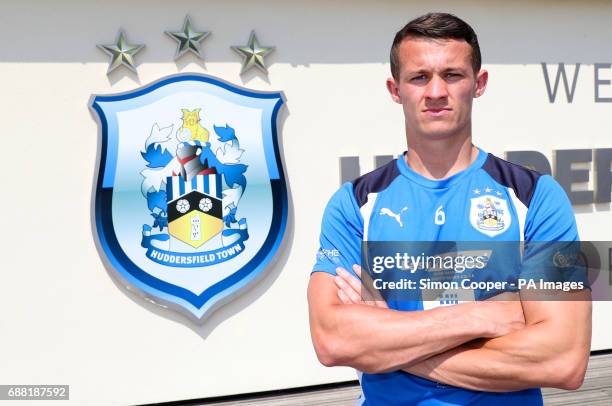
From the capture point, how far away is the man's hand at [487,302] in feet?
4.81

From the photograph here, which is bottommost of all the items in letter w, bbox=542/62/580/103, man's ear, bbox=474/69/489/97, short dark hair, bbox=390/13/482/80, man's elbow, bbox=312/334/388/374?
man's elbow, bbox=312/334/388/374

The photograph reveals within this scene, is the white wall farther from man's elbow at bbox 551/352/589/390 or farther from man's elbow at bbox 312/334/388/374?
man's elbow at bbox 551/352/589/390

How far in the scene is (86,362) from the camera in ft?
12.0

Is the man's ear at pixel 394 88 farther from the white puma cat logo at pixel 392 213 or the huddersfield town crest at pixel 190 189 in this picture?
the huddersfield town crest at pixel 190 189

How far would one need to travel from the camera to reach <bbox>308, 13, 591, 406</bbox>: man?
56.4 inches

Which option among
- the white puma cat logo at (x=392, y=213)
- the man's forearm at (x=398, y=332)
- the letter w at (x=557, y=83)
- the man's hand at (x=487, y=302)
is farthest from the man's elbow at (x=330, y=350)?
the letter w at (x=557, y=83)

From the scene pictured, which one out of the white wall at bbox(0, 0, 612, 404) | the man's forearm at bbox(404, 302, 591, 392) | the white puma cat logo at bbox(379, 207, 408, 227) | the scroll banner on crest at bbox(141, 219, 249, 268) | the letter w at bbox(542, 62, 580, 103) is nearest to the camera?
the man's forearm at bbox(404, 302, 591, 392)

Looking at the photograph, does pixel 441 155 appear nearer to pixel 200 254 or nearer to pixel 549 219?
pixel 549 219

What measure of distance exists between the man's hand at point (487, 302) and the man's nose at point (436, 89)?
0.45 m

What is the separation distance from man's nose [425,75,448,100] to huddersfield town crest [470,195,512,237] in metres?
0.26

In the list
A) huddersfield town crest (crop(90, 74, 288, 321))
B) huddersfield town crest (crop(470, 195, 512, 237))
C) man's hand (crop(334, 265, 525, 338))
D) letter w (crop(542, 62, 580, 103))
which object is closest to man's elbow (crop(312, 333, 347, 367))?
man's hand (crop(334, 265, 525, 338))

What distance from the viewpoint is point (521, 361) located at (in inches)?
56.1

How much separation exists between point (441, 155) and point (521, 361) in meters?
0.50

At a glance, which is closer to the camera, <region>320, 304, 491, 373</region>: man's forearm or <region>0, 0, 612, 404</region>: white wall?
<region>320, 304, 491, 373</region>: man's forearm
